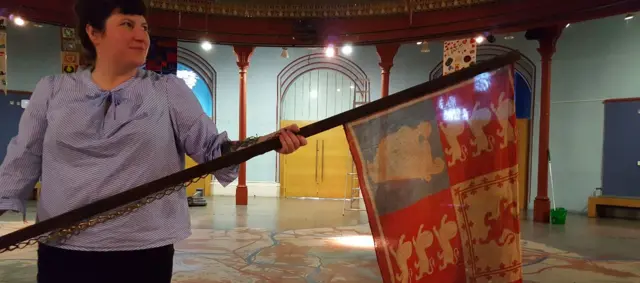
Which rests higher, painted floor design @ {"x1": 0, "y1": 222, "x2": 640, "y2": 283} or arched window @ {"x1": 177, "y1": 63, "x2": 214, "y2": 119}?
arched window @ {"x1": 177, "y1": 63, "x2": 214, "y2": 119}

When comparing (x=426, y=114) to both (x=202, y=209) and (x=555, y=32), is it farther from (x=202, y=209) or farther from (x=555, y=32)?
(x=202, y=209)

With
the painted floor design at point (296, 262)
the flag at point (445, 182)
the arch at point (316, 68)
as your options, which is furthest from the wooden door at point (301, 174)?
the flag at point (445, 182)

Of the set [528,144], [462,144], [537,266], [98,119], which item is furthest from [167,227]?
[528,144]

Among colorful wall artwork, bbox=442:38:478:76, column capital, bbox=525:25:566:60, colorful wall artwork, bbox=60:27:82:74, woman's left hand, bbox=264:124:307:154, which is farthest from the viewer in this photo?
column capital, bbox=525:25:566:60

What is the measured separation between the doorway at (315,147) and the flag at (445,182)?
8661 mm

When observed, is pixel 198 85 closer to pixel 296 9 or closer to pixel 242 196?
pixel 242 196

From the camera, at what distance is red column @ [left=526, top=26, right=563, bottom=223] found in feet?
24.0

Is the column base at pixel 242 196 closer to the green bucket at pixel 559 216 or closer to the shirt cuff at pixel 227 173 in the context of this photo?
the green bucket at pixel 559 216

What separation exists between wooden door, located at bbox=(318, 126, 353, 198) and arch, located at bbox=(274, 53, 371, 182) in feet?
3.06

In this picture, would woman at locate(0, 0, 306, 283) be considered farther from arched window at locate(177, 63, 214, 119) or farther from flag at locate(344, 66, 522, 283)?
arched window at locate(177, 63, 214, 119)

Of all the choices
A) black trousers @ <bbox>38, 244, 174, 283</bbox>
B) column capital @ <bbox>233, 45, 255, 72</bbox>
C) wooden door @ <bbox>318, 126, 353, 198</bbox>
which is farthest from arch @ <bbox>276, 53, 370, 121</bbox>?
black trousers @ <bbox>38, 244, 174, 283</bbox>

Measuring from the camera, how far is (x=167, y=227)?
1.33 meters

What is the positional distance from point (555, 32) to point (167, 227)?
730 centimetres

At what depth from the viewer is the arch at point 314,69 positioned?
10.2 metres
